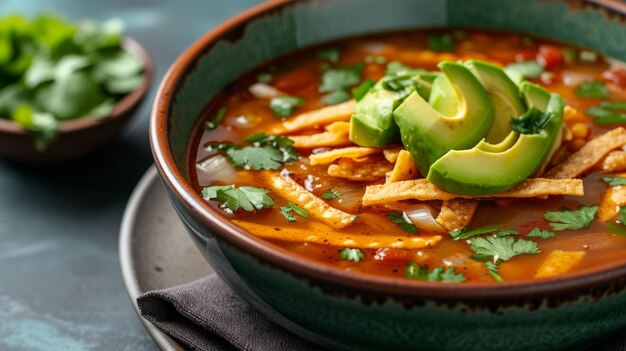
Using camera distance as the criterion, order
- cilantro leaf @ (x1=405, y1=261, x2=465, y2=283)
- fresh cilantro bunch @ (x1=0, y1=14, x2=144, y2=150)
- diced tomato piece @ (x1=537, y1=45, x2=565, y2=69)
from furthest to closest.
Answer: fresh cilantro bunch @ (x1=0, y1=14, x2=144, y2=150), diced tomato piece @ (x1=537, y1=45, x2=565, y2=69), cilantro leaf @ (x1=405, y1=261, x2=465, y2=283)

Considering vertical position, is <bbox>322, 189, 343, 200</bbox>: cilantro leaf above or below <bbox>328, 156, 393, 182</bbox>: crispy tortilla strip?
below

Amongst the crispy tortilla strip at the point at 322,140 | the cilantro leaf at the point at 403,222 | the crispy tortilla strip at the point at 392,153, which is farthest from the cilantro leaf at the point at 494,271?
the crispy tortilla strip at the point at 322,140

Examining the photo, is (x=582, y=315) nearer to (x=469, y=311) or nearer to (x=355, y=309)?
(x=469, y=311)

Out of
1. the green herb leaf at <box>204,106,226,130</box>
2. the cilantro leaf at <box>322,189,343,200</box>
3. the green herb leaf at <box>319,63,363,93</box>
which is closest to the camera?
the cilantro leaf at <box>322,189,343,200</box>

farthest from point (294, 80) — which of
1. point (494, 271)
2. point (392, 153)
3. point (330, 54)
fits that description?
point (494, 271)

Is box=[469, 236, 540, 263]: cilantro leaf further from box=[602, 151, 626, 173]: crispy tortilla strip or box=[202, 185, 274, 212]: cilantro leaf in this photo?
box=[202, 185, 274, 212]: cilantro leaf

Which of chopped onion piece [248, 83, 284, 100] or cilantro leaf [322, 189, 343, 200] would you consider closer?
cilantro leaf [322, 189, 343, 200]

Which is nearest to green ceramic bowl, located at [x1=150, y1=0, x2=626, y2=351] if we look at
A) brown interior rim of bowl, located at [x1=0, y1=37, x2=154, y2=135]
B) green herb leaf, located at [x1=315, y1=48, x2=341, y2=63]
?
green herb leaf, located at [x1=315, y1=48, x2=341, y2=63]

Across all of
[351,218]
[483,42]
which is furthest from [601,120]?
[351,218]
